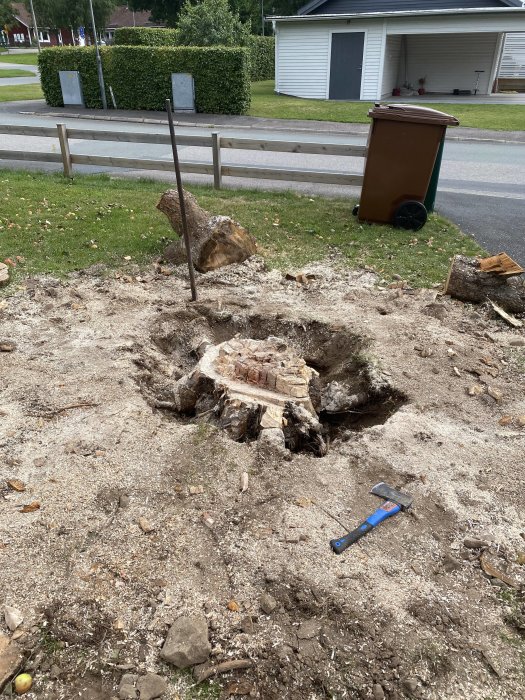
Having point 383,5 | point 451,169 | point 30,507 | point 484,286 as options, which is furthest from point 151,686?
point 383,5

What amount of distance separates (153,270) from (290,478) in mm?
3847

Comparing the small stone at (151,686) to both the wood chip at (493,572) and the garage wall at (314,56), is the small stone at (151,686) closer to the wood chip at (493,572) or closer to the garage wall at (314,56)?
the wood chip at (493,572)

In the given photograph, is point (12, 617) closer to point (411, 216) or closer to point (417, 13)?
point (411, 216)

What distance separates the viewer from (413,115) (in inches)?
274

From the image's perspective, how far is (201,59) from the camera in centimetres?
1830

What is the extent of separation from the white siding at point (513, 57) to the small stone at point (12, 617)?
33903mm

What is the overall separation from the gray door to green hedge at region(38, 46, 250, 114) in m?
6.41

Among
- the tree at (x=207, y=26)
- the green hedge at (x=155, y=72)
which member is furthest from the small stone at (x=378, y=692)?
A: the tree at (x=207, y=26)

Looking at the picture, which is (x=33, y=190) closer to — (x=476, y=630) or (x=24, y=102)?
(x=476, y=630)

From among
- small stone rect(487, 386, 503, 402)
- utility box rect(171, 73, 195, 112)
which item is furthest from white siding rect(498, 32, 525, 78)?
small stone rect(487, 386, 503, 402)

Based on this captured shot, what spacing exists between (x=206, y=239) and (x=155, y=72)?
1566cm

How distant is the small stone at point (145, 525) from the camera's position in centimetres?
288

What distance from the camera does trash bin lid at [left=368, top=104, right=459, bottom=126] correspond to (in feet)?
22.4

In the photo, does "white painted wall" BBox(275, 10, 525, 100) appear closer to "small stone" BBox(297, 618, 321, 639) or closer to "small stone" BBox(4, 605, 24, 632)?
"small stone" BBox(297, 618, 321, 639)
